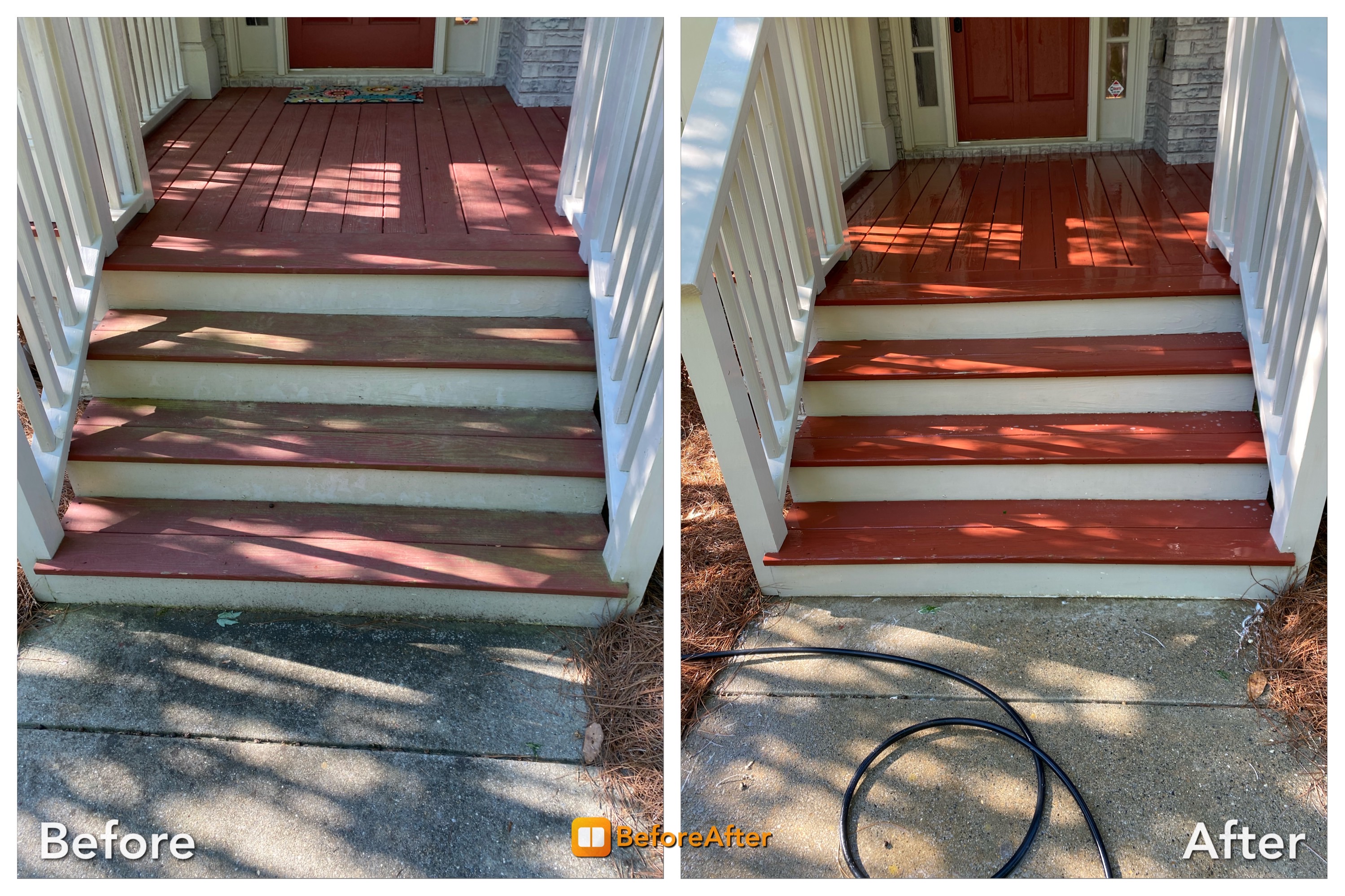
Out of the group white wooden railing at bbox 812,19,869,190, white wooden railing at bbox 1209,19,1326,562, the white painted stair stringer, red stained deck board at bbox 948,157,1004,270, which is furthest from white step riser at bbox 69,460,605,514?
white wooden railing at bbox 812,19,869,190

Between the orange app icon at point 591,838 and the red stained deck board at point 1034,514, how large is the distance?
1048mm

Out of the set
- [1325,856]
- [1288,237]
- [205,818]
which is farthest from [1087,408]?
[205,818]

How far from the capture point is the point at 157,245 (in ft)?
10.8

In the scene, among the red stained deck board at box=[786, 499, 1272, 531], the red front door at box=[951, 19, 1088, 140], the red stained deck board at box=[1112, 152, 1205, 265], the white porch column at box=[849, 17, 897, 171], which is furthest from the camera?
the red front door at box=[951, 19, 1088, 140]

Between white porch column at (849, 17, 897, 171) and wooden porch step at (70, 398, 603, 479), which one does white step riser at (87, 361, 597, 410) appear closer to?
wooden porch step at (70, 398, 603, 479)

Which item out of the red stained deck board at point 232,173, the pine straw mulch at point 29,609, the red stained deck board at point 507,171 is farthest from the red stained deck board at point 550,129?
the pine straw mulch at point 29,609

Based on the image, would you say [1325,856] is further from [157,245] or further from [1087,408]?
[157,245]

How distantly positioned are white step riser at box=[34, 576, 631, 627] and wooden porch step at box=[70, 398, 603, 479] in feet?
1.18

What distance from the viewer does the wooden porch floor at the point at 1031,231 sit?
3.29m

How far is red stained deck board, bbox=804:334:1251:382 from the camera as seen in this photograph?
2.98 m

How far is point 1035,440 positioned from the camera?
9.66ft

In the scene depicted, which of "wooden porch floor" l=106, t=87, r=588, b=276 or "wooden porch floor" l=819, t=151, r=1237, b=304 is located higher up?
"wooden porch floor" l=106, t=87, r=588, b=276

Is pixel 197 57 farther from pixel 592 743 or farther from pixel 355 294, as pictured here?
pixel 592 743

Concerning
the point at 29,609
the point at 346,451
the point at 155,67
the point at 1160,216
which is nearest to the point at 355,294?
the point at 346,451
